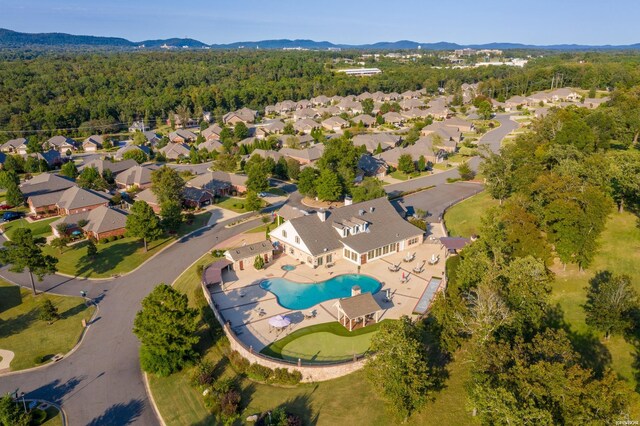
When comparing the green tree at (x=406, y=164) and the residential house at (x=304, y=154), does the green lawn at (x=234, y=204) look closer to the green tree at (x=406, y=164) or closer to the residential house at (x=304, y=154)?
the residential house at (x=304, y=154)

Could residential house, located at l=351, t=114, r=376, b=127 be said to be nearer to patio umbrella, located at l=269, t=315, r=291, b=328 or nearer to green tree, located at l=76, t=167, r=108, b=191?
green tree, located at l=76, t=167, r=108, b=191

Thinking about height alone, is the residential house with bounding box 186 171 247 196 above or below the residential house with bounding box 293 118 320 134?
below

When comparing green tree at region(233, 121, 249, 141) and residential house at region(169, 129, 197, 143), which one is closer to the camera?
residential house at region(169, 129, 197, 143)

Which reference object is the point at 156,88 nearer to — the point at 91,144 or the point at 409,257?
the point at 91,144

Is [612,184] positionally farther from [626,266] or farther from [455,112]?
[455,112]

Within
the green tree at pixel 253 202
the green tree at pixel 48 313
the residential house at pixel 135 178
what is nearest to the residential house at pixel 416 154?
the green tree at pixel 253 202

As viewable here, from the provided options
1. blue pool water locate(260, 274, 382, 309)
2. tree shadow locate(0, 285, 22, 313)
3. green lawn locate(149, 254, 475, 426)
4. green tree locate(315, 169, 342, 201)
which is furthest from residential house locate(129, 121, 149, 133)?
green lawn locate(149, 254, 475, 426)

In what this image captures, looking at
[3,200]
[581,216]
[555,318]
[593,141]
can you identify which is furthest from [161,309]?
[593,141]
